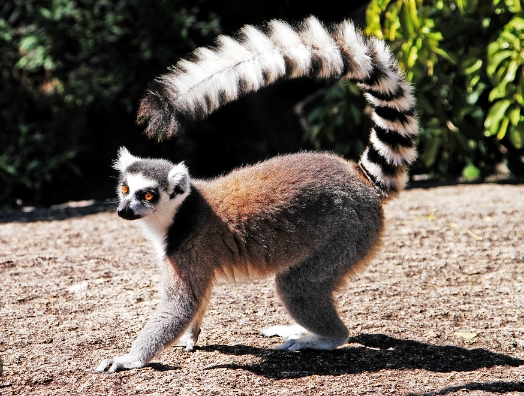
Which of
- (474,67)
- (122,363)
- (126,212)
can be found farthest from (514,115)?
(122,363)

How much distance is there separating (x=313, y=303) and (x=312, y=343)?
0.27 metres

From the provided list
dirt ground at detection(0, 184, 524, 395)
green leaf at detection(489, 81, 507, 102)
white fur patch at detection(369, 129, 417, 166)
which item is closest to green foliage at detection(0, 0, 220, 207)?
dirt ground at detection(0, 184, 524, 395)

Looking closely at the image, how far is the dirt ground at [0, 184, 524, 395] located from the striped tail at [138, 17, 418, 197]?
0.97 metres

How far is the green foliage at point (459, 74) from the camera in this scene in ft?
21.3

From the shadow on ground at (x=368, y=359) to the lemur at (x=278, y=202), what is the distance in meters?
0.11

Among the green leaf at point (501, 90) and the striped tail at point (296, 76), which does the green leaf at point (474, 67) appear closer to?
the green leaf at point (501, 90)

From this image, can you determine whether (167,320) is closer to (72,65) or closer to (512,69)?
(512,69)

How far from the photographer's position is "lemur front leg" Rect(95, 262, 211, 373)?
3662mm

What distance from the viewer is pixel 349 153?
351 inches

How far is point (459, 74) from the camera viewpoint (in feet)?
26.8

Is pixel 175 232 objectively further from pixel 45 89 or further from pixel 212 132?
pixel 45 89

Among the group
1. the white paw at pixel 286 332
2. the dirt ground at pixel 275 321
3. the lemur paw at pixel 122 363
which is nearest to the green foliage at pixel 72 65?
the dirt ground at pixel 275 321

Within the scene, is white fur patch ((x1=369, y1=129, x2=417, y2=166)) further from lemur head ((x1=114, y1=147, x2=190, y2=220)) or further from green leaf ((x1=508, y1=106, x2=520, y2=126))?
green leaf ((x1=508, y1=106, x2=520, y2=126))

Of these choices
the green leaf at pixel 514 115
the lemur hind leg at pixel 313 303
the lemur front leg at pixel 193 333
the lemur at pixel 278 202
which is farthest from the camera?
the green leaf at pixel 514 115
